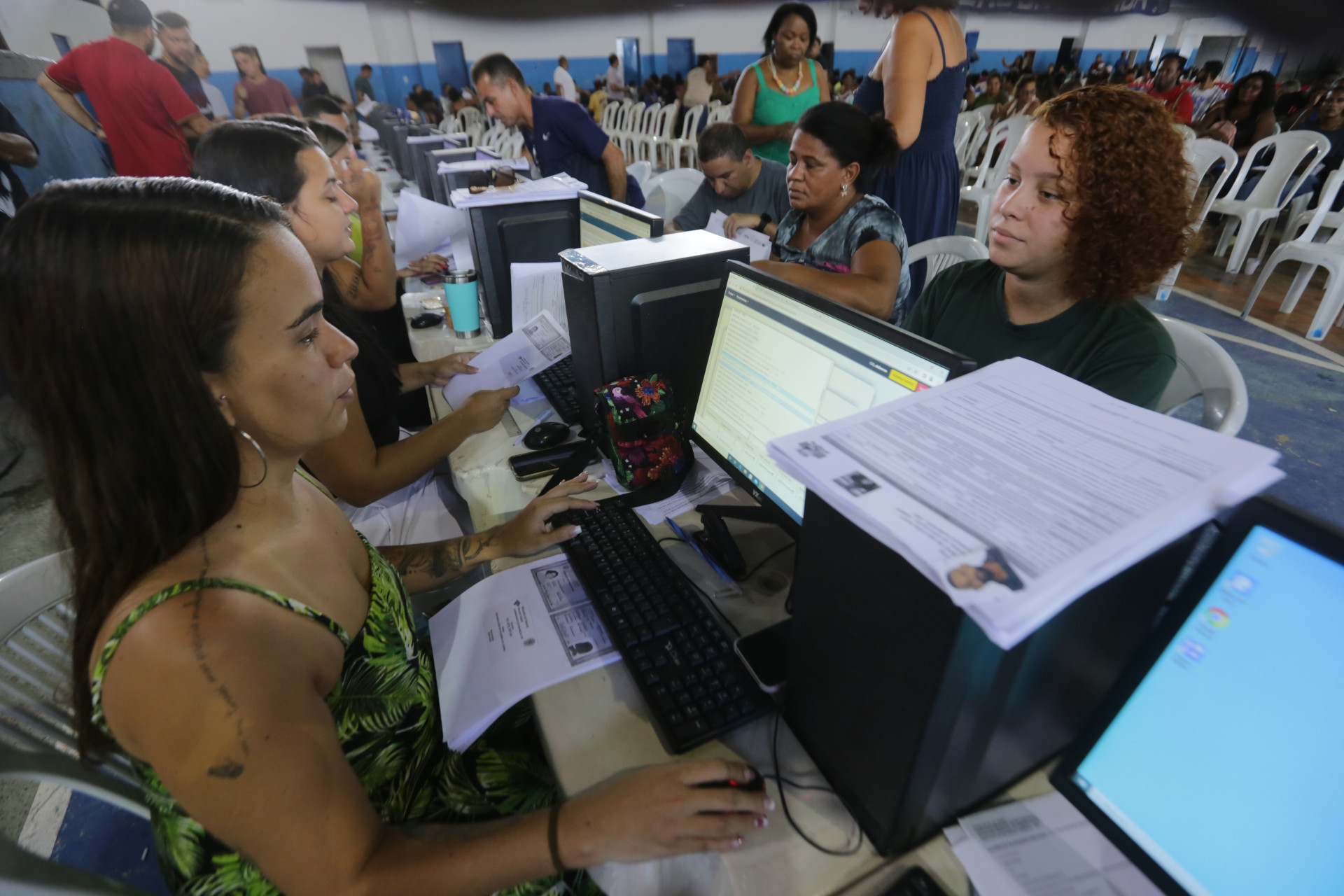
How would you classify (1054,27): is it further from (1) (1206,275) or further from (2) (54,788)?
(2) (54,788)

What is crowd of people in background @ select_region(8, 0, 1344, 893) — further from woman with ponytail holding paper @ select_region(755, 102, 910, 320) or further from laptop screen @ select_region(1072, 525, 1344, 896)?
laptop screen @ select_region(1072, 525, 1344, 896)

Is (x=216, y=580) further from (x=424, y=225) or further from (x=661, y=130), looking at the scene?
(x=661, y=130)

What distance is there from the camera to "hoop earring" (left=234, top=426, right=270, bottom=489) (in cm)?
67

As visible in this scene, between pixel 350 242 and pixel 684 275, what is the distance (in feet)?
2.97

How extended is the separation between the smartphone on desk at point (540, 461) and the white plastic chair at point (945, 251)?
1.13 meters

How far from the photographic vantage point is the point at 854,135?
1.76 meters

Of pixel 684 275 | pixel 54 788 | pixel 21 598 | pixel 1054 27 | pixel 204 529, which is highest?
pixel 1054 27

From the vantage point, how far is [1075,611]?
426 millimetres

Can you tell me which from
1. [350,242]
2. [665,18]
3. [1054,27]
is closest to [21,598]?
[350,242]

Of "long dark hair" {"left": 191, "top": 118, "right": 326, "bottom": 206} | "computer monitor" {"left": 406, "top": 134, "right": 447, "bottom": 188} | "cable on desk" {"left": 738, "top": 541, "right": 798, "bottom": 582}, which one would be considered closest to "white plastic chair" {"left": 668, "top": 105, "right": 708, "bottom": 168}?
"computer monitor" {"left": 406, "top": 134, "right": 447, "bottom": 188}

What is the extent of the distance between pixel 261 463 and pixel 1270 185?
6071mm

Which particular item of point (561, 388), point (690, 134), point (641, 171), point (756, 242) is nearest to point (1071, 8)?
point (690, 134)

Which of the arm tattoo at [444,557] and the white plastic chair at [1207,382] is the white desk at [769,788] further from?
the white plastic chair at [1207,382]

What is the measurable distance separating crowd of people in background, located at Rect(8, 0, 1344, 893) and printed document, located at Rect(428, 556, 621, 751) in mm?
67
